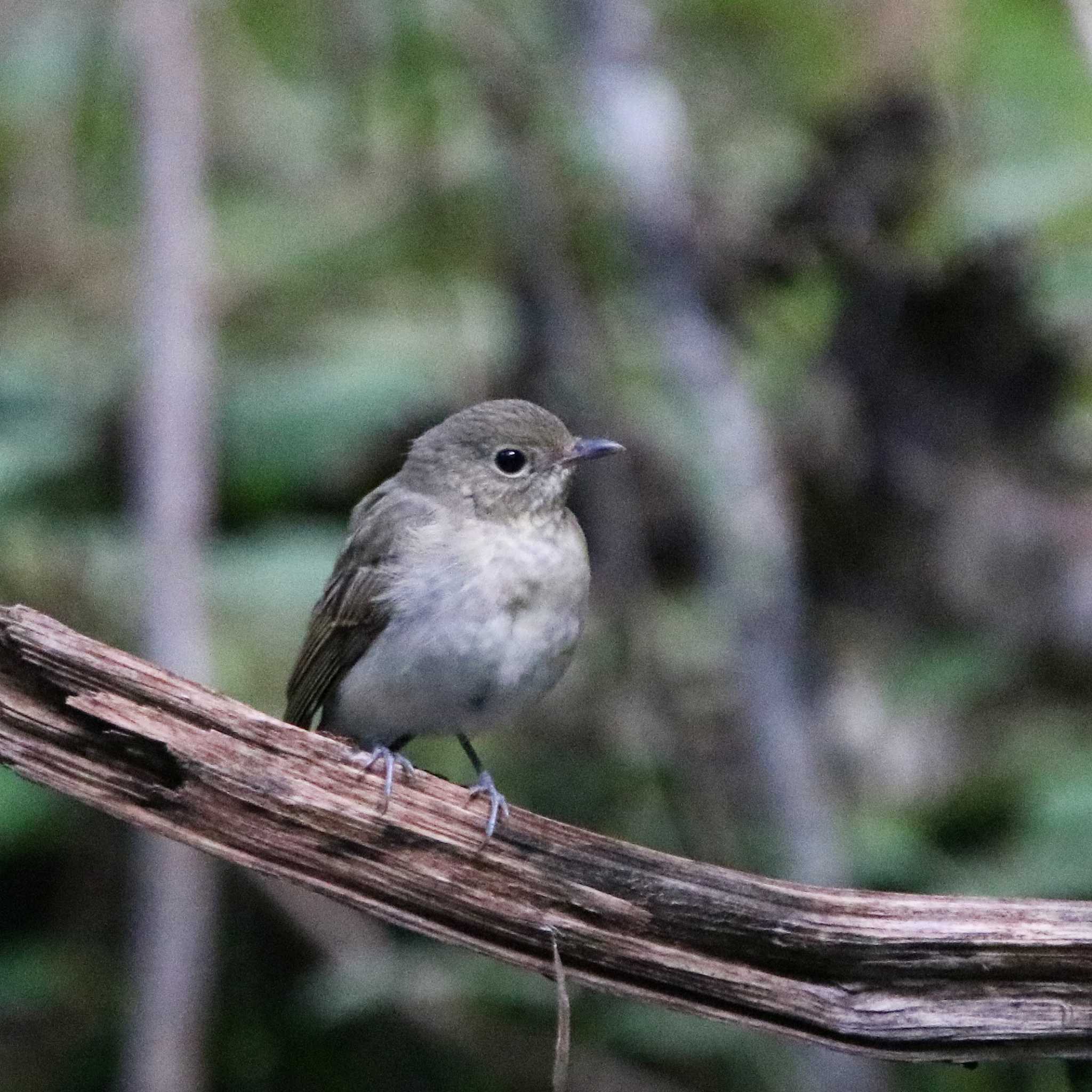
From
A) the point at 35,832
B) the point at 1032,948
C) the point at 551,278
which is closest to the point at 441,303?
the point at 551,278

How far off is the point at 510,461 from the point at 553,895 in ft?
5.01

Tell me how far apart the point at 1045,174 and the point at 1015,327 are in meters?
0.60

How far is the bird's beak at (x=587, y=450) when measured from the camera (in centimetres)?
441

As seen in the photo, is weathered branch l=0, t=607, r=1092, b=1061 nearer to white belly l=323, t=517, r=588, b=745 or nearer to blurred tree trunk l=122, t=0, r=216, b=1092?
blurred tree trunk l=122, t=0, r=216, b=1092

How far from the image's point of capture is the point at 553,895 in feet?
10.7

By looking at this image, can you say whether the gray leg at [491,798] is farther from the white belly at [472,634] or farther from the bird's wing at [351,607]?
the bird's wing at [351,607]

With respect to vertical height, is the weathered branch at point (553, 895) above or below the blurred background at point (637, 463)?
below

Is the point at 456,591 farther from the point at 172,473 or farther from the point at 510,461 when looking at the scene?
the point at 172,473

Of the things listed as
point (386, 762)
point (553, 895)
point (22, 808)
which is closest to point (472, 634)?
point (386, 762)

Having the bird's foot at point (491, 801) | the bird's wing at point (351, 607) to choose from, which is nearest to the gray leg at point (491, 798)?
the bird's foot at point (491, 801)

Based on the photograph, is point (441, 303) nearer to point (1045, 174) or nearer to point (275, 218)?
point (275, 218)

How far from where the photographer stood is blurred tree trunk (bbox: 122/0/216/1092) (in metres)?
4.05

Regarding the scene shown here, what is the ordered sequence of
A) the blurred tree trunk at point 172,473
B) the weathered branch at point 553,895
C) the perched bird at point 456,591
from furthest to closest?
the perched bird at point 456,591, the blurred tree trunk at point 172,473, the weathered branch at point 553,895

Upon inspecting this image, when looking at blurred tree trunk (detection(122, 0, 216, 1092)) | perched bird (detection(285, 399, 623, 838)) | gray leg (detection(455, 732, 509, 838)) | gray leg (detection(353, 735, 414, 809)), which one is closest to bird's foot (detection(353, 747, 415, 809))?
gray leg (detection(353, 735, 414, 809))
